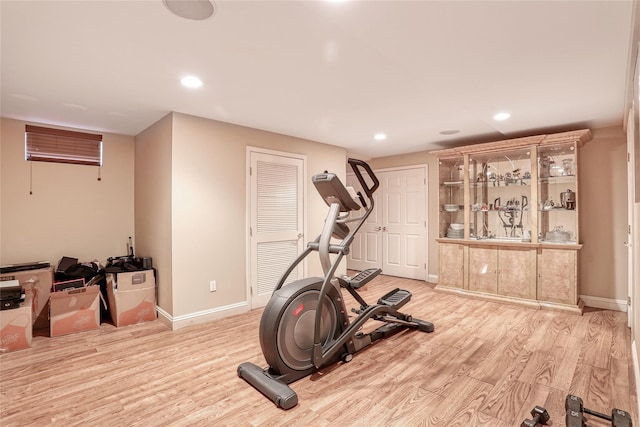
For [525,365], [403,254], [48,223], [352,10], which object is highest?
[352,10]

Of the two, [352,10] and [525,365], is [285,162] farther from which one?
[525,365]

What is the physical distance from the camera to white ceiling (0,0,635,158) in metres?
1.75

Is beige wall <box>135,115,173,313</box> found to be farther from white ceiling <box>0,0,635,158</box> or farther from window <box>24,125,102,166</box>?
window <box>24,125,102,166</box>

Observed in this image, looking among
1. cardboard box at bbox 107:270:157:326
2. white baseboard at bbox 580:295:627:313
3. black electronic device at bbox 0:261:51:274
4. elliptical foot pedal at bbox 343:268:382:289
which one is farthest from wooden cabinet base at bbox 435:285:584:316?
black electronic device at bbox 0:261:51:274

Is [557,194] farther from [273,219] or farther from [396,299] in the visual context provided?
[273,219]

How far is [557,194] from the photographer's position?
4211 mm

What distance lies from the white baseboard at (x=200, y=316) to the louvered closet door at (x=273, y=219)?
0.21 meters

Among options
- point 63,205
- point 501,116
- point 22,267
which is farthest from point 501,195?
point 22,267

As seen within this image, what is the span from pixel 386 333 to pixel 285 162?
251 cm

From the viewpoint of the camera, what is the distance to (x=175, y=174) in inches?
135

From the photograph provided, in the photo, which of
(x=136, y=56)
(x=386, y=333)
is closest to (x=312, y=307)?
(x=386, y=333)

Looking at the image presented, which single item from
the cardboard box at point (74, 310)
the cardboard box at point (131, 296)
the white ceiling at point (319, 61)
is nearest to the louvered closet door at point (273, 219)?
the white ceiling at point (319, 61)

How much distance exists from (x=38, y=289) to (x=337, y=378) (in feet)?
10.8

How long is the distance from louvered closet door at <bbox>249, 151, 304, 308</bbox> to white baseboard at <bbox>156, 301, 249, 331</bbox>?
0.70ft
